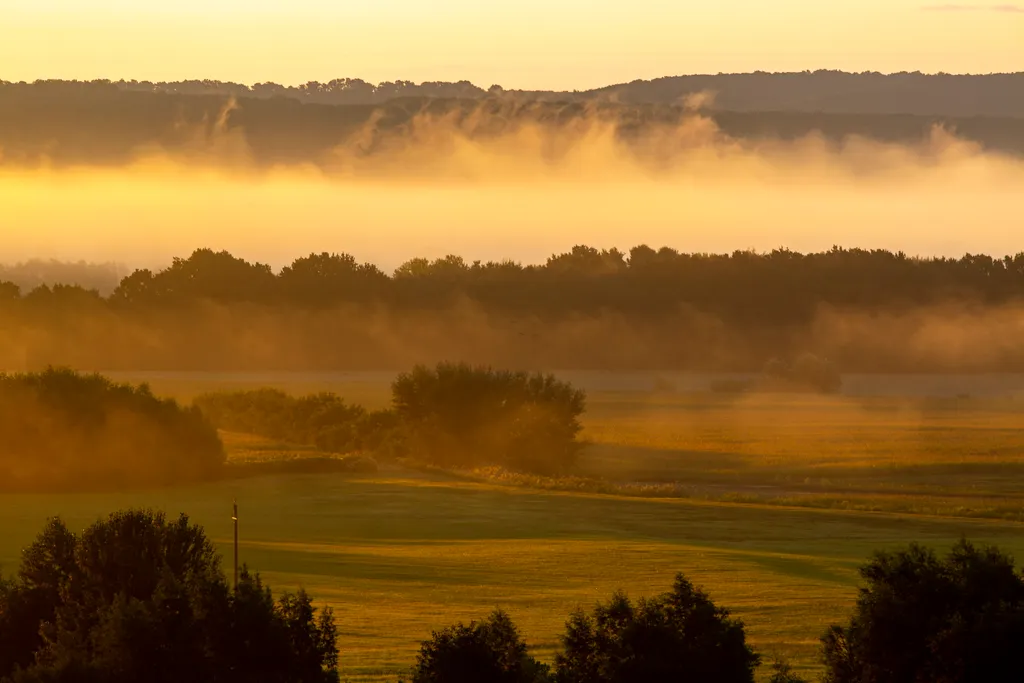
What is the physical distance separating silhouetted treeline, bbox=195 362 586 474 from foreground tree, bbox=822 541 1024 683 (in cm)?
7036

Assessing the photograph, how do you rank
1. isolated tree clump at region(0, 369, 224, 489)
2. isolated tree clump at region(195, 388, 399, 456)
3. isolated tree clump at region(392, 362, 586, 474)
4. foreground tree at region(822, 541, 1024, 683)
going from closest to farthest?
foreground tree at region(822, 541, 1024, 683)
isolated tree clump at region(0, 369, 224, 489)
isolated tree clump at region(392, 362, 586, 474)
isolated tree clump at region(195, 388, 399, 456)

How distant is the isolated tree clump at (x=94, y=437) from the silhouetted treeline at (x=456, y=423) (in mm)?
16313

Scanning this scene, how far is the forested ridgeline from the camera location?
171875 mm

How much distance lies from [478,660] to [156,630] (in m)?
5.62

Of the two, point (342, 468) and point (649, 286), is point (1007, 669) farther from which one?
point (649, 286)

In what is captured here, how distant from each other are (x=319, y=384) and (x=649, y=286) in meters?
49.7

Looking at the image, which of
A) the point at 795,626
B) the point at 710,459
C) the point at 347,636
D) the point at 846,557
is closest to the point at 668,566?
the point at 846,557

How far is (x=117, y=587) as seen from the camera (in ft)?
120

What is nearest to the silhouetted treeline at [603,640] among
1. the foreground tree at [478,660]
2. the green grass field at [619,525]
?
the foreground tree at [478,660]

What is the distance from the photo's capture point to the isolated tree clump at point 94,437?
88438mm

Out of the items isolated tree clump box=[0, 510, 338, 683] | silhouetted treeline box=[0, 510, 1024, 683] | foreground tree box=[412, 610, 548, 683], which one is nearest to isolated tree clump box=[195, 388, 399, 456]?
isolated tree clump box=[0, 510, 338, 683]

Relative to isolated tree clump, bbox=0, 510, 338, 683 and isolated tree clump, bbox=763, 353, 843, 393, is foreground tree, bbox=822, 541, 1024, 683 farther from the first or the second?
isolated tree clump, bbox=763, 353, 843, 393

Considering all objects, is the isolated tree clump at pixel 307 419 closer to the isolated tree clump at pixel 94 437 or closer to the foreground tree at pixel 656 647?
the isolated tree clump at pixel 94 437

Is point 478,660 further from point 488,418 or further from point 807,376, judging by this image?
point 807,376
